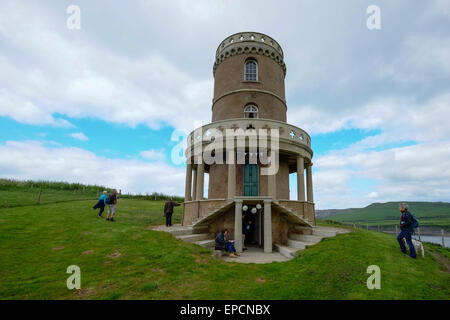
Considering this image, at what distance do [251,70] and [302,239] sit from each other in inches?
556

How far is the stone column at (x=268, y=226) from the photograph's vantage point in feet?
45.6

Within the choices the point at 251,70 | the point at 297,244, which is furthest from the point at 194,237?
the point at 251,70

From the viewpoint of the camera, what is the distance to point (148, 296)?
670 cm

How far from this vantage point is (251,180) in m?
17.5

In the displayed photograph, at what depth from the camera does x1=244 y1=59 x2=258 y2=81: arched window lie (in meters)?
20.3

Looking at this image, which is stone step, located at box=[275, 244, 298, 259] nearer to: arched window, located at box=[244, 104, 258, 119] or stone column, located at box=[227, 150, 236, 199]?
stone column, located at box=[227, 150, 236, 199]

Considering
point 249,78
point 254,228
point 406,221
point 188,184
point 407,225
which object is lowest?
point 254,228

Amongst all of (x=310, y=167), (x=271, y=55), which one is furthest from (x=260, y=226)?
(x=271, y=55)

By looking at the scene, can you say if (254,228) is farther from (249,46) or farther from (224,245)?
(249,46)

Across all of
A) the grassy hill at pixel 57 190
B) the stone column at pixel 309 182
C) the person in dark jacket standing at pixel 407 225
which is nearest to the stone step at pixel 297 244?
the stone column at pixel 309 182

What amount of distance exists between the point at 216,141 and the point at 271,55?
1037cm

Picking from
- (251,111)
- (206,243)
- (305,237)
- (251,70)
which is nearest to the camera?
(206,243)

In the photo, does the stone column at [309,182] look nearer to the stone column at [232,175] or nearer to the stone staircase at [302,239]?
the stone staircase at [302,239]

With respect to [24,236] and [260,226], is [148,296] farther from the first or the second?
[260,226]
